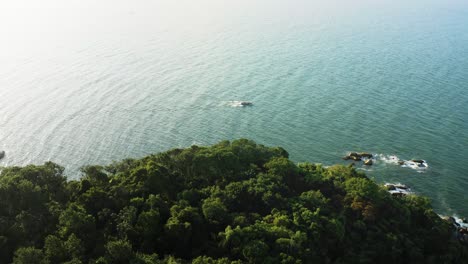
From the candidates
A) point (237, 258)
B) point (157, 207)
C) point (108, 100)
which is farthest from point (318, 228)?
point (108, 100)

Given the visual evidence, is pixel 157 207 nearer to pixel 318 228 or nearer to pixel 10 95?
pixel 318 228

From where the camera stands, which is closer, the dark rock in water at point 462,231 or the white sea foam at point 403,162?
the dark rock in water at point 462,231

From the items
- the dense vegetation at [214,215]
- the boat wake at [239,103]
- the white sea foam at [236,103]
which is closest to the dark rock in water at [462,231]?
the dense vegetation at [214,215]

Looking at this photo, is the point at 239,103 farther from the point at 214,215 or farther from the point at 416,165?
the point at 214,215

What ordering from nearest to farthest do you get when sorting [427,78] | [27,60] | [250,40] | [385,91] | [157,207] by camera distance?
[157,207]
[385,91]
[427,78]
[27,60]
[250,40]

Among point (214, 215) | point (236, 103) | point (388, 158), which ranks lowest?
point (388, 158)

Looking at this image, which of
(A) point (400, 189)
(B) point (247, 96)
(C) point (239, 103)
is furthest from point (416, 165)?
(B) point (247, 96)

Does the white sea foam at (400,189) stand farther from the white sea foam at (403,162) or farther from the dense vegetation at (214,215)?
the dense vegetation at (214,215)
